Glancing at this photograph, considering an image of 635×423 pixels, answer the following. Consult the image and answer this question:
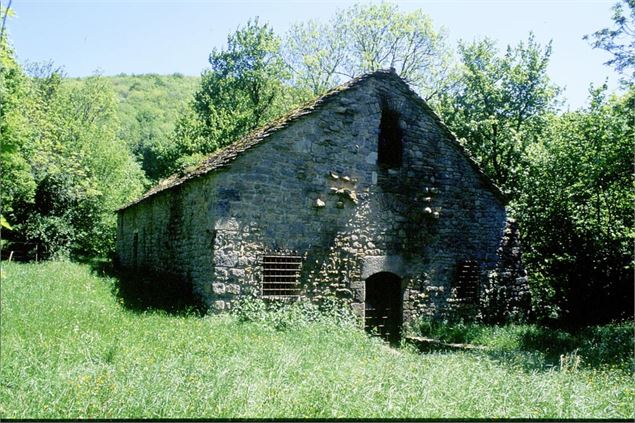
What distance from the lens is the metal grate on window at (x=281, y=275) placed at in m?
11.0

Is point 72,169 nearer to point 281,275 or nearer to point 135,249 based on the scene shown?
point 135,249

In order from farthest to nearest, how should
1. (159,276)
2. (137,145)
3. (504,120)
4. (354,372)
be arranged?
(137,145)
(504,120)
(159,276)
(354,372)

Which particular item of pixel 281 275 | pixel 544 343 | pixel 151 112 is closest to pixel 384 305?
pixel 281 275

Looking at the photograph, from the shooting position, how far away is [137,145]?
172ft

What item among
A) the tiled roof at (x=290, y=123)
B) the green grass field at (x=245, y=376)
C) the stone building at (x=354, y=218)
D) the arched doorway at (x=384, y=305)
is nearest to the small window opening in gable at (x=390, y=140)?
the stone building at (x=354, y=218)

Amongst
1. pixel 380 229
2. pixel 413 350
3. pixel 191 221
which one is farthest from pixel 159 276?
pixel 413 350

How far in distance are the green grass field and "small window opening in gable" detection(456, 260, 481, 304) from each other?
379 centimetres

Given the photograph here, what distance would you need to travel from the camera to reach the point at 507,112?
20.4 meters

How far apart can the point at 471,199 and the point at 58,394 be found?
37.7 feet

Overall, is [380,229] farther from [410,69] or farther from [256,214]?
[410,69]

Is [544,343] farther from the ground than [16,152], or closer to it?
closer to it

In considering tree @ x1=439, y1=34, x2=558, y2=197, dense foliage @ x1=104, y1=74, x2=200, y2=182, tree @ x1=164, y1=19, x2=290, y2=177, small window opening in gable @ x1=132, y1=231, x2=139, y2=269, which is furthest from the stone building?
dense foliage @ x1=104, y1=74, x2=200, y2=182

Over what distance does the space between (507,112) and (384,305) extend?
12017mm

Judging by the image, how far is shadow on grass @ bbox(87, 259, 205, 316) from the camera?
35.6 feet
